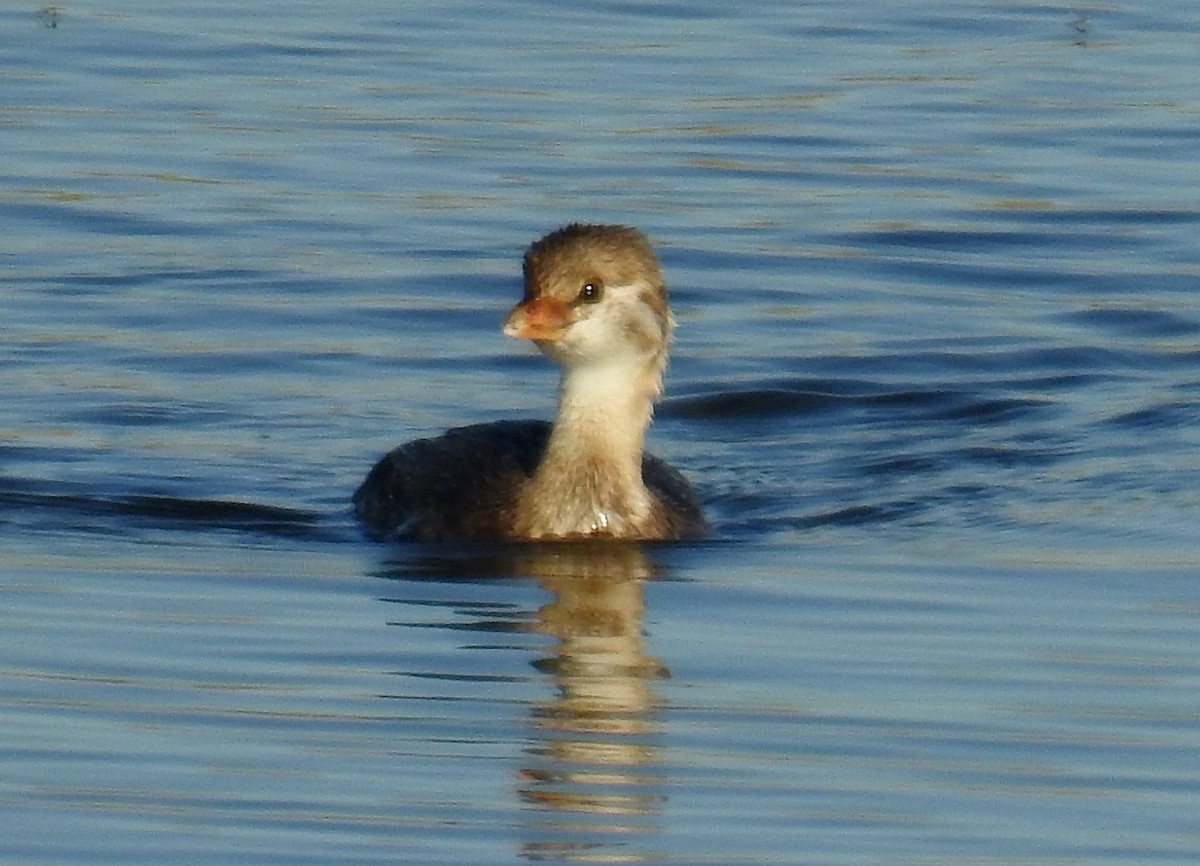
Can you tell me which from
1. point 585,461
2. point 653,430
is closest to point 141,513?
point 585,461

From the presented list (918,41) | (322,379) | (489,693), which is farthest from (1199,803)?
(918,41)

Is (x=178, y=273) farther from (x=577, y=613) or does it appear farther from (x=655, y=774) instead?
(x=655, y=774)

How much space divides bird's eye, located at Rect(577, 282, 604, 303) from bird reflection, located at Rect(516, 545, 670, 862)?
3.07 ft

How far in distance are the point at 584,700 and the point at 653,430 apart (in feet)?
16.5

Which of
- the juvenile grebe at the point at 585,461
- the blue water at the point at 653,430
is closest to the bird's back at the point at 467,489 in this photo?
the juvenile grebe at the point at 585,461

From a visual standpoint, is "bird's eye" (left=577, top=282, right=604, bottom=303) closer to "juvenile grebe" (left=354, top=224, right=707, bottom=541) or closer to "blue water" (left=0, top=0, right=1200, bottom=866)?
"juvenile grebe" (left=354, top=224, right=707, bottom=541)

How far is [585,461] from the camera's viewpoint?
38.2ft

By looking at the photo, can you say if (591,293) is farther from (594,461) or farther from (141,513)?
(141,513)

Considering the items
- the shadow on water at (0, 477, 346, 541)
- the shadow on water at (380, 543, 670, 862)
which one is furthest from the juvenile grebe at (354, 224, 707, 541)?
the shadow on water at (0, 477, 346, 541)

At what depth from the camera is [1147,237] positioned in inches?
668

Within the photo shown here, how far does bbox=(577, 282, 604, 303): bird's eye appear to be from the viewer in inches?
438

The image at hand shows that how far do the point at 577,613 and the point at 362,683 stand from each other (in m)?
1.61

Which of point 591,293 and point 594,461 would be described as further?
point 594,461

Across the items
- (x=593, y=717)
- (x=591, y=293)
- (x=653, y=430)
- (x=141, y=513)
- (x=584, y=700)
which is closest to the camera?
(x=593, y=717)
